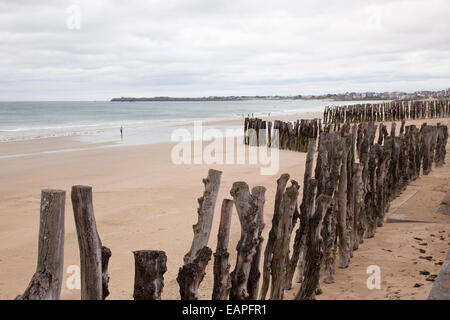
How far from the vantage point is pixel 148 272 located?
241 cm

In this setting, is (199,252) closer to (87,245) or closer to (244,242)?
(244,242)

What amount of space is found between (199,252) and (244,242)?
359 millimetres

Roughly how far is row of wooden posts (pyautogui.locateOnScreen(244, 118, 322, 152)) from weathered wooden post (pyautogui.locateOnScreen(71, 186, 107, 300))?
12779 mm

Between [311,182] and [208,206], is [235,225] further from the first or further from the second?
[208,206]

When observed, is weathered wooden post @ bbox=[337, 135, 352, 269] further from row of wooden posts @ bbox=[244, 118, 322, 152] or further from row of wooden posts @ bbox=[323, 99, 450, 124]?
row of wooden posts @ bbox=[323, 99, 450, 124]

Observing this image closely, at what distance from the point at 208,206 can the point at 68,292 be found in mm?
1949

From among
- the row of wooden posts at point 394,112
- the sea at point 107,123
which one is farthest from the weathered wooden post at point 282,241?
the row of wooden posts at point 394,112

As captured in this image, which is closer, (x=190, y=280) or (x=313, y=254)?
(x=190, y=280)

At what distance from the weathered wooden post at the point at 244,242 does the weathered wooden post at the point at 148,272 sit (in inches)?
28.5

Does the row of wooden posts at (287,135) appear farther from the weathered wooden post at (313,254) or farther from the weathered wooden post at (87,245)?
the weathered wooden post at (87,245)

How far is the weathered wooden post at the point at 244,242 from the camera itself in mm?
2961

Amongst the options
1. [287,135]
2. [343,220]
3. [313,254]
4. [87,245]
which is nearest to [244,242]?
[313,254]

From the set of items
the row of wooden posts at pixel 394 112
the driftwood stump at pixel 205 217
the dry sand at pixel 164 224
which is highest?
the row of wooden posts at pixel 394 112
